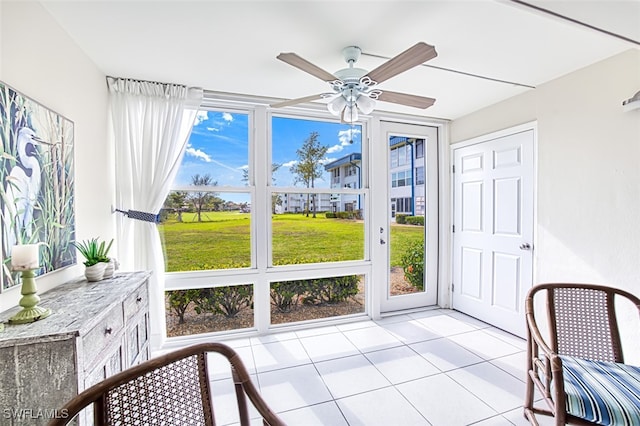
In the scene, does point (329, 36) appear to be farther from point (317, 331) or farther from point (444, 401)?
point (317, 331)

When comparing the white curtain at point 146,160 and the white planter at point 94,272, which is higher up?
the white curtain at point 146,160

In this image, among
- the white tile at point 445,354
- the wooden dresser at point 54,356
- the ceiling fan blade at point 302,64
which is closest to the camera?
the wooden dresser at point 54,356

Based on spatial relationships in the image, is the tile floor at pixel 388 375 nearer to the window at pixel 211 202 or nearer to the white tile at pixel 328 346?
the white tile at pixel 328 346

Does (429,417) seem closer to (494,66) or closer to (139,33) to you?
(494,66)

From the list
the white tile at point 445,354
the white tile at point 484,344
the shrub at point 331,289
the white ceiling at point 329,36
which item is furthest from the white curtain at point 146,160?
the white tile at point 484,344

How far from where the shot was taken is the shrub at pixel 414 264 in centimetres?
364

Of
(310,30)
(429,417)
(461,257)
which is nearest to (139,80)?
(310,30)

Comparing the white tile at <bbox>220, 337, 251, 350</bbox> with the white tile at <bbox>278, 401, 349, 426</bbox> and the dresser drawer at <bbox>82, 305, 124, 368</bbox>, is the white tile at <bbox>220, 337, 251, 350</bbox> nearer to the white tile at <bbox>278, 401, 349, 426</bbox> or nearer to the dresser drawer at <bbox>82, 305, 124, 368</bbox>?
the white tile at <bbox>278, 401, 349, 426</bbox>

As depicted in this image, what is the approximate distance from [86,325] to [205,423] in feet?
2.02

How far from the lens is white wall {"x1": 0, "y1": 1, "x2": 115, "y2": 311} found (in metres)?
1.39

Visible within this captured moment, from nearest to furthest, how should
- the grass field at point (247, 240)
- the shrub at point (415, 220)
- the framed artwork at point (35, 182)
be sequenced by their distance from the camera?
the framed artwork at point (35, 182)
the grass field at point (247, 240)
the shrub at point (415, 220)

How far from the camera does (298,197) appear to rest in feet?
10.3

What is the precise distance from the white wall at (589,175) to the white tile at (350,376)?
1753 millimetres

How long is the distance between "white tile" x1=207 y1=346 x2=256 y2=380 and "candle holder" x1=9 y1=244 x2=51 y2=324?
1.28 meters
